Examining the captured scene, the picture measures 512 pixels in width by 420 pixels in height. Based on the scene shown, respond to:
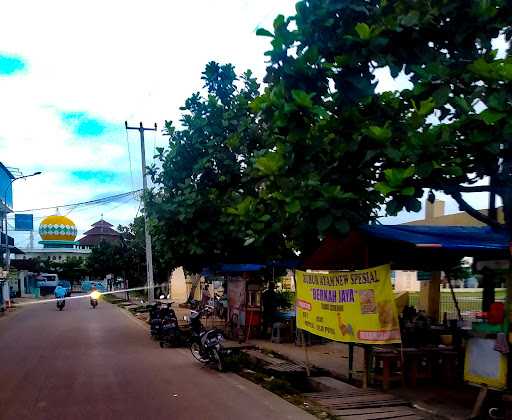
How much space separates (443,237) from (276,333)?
24.8 feet

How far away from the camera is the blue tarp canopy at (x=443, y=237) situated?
741cm

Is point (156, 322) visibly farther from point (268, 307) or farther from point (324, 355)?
point (324, 355)

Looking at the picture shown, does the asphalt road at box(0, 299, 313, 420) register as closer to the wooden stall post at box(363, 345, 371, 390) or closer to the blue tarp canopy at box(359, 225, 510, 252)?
the wooden stall post at box(363, 345, 371, 390)

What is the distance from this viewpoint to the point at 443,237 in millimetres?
8172

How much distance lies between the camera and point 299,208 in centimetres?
652

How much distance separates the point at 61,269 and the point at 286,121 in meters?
75.0

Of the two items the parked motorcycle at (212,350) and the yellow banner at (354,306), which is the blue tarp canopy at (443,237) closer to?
the yellow banner at (354,306)

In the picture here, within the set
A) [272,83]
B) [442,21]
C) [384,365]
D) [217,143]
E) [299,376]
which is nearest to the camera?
[442,21]

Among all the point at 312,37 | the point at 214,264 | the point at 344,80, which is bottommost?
the point at 214,264

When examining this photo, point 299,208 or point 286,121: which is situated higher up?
point 286,121

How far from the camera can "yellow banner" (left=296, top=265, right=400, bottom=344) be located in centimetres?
765

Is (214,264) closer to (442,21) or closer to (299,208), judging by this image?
(299,208)

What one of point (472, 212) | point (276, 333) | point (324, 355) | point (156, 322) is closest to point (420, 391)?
point (472, 212)

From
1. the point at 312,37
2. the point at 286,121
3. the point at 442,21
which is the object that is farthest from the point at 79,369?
the point at 442,21
